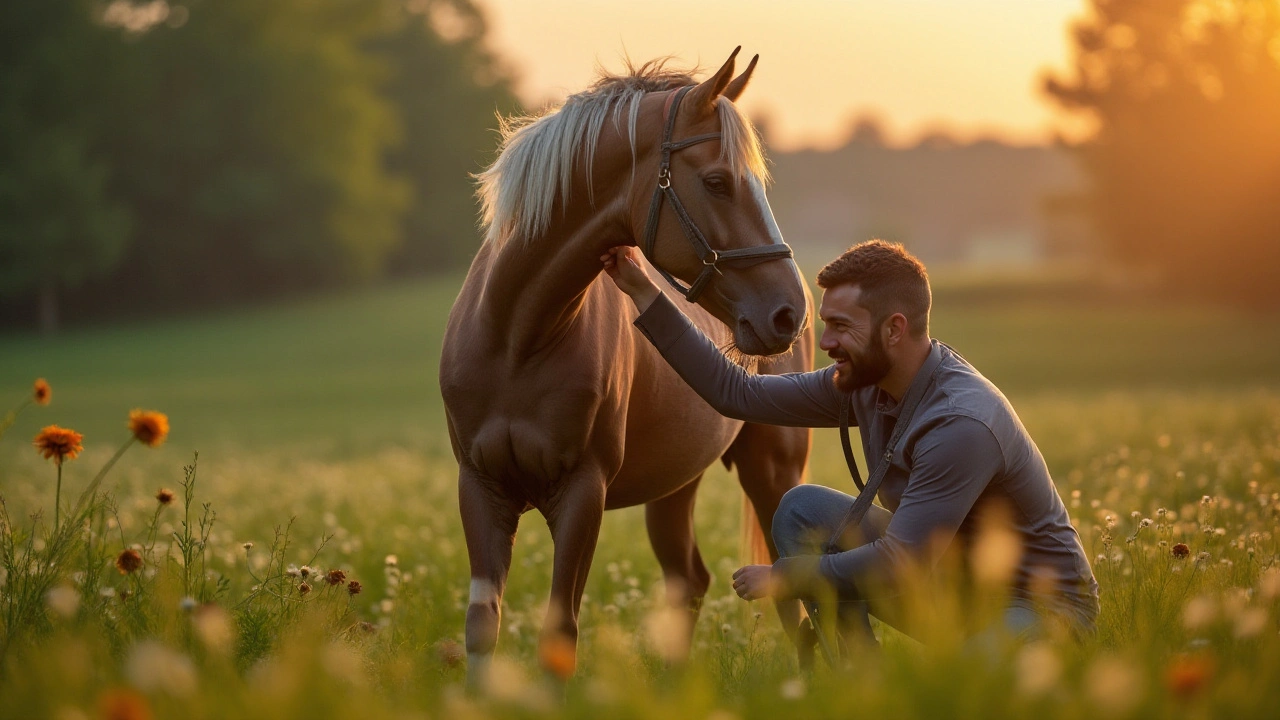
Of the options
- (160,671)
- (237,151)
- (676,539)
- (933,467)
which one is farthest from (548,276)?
(237,151)

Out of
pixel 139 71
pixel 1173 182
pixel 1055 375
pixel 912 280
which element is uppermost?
pixel 139 71

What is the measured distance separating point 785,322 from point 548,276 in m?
0.96

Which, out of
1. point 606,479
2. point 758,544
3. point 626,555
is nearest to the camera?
point 606,479

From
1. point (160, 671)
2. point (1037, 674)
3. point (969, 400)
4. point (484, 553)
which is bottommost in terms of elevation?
point (484, 553)

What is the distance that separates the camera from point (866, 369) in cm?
396

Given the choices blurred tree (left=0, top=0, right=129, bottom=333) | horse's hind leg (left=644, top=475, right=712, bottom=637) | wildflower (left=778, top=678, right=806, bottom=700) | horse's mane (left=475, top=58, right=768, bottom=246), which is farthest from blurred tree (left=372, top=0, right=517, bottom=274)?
wildflower (left=778, top=678, right=806, bottom=700)

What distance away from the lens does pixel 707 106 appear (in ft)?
13.2

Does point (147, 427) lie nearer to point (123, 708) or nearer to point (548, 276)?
point (548, 276)

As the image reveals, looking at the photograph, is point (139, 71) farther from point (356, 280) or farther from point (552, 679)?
point (552, 679)

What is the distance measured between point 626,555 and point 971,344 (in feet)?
95.3

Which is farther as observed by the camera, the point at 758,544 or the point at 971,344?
the point at 971,344

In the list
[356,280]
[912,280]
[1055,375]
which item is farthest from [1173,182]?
[912,280]

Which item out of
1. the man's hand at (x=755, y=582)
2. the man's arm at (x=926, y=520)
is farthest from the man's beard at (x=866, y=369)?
the man's hand at (x=755, y=582)

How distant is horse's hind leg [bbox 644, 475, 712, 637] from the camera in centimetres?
644
